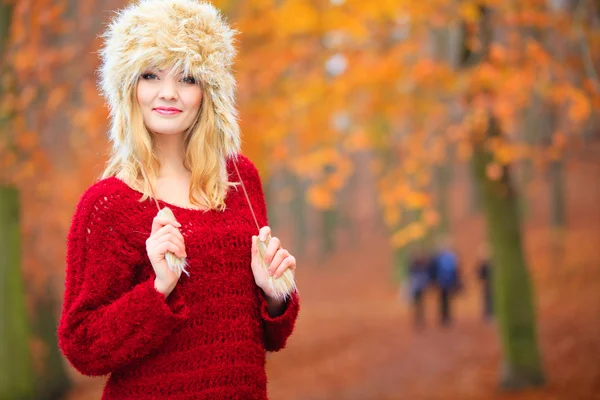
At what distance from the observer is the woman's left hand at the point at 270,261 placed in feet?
7.71

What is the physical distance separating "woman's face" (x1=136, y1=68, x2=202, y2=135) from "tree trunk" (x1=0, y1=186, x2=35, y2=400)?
6912mm

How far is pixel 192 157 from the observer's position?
247cm

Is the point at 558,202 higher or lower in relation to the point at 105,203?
lower

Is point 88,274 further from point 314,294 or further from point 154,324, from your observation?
point 314,294

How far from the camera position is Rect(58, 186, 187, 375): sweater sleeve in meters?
2.21

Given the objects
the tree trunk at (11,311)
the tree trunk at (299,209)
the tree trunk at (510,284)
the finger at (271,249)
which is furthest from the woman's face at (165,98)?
the tree trunk at (299,209)

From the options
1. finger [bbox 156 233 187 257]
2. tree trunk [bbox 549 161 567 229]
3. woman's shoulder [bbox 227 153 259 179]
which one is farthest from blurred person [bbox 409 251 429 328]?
finger [bbox 156 233 187 257]

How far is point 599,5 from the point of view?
7.57 m

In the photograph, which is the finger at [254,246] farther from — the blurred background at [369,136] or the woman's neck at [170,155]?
the blurred background at [369,136]

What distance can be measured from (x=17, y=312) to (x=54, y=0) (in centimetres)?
364

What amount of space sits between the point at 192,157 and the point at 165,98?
217 mm

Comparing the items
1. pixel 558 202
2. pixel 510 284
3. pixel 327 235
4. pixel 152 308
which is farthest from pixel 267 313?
pixel 327 235

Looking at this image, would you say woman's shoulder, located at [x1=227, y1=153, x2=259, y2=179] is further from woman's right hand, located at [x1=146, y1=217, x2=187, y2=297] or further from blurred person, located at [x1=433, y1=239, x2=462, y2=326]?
blurred person, located at [x1=433, y1=239, x2=462, y2=326]

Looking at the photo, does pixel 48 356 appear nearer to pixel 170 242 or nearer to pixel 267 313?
pixel 267 313
